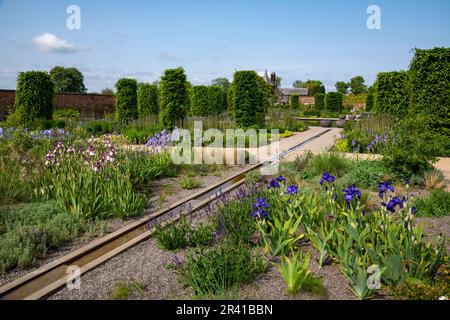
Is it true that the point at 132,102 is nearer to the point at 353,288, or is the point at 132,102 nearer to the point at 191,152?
the point at 191,152

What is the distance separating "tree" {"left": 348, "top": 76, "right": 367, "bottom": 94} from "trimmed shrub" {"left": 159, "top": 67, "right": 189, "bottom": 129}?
2782 inches

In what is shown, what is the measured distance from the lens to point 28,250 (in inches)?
149

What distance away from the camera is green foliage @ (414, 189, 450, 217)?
5.05 m

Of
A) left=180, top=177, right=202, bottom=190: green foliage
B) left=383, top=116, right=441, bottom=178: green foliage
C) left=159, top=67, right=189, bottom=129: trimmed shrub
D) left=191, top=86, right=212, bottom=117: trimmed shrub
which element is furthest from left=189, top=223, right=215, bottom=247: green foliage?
left=191, top=86, right=212, bottom=117: trimmed shrub

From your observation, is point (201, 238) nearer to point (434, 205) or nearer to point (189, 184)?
point (189, 184)

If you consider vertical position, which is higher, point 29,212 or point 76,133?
point 76,133

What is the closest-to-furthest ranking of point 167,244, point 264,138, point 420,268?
1. point 420,268
2. point 167,244
3. point 264,138

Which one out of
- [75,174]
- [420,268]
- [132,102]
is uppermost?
[132,102]

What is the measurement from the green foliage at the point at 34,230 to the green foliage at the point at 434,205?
4425 millimetres

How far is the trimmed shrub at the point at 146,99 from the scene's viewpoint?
65.2 feet

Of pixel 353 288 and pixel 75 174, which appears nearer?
pixel 353 288

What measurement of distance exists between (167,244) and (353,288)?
1983 millimetres
